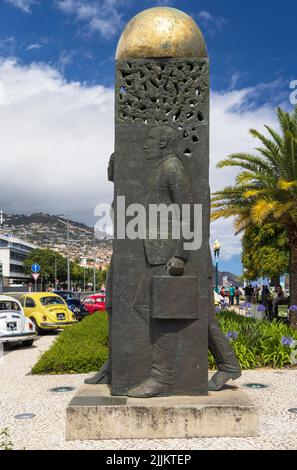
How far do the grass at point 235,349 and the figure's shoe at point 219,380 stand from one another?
3.70 metres

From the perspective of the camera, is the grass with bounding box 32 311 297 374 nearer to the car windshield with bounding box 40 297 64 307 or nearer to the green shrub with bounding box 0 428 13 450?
the green shrub with bounding box 0 428 13 450

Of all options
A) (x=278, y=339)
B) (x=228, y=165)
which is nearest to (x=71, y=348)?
(x=278, y=339)

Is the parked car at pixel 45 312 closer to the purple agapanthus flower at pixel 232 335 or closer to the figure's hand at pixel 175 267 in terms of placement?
the purple agapanthus flower at pixel 232 335

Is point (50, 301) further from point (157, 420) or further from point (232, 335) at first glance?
point (157, 420)

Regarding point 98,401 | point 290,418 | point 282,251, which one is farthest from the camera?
point 282,251

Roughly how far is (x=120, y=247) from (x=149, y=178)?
2.68ft

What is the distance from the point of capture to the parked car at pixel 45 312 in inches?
666

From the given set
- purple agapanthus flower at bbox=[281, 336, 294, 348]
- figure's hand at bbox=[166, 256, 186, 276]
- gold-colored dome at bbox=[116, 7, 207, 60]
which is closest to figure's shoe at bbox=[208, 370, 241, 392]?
figure's hand at bbox=[166, 256, 186, 276]

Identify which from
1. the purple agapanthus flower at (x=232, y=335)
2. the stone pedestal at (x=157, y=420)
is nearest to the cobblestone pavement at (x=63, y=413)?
the stone pedestal at (x=157, y=420)

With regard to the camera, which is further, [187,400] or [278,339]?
[278,339]

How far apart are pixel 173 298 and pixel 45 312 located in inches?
487

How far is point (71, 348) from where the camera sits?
10.1 meters

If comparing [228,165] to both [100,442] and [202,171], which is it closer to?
[202,171]

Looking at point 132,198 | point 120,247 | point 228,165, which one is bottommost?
point 120,247
